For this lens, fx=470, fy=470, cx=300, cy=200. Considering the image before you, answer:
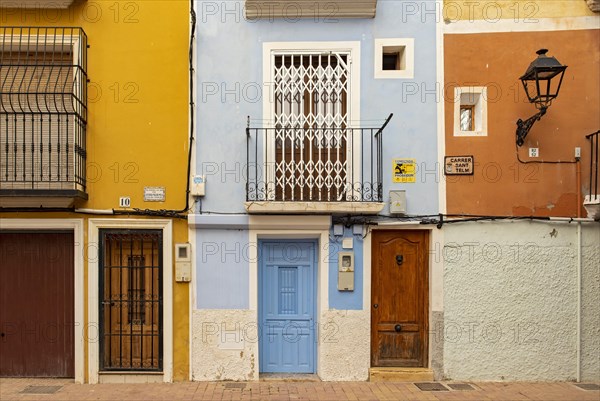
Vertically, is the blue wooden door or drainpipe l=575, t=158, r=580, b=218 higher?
drainpipe l=575, t=158, r=580, b=218

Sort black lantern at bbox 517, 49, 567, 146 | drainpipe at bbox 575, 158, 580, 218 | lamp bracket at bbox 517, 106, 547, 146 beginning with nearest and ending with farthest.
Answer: black lantern at bbox 517, 49, 567, 146
lamp bracket at bbox 517, 106, 547, 146
drainpipe at bbox 575, 158, 580, 218

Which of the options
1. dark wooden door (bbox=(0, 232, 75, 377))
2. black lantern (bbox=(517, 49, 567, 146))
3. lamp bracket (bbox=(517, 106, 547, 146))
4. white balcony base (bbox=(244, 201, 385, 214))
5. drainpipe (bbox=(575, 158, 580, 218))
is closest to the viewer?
black lantern (bbox=(517, 49, 567, 146))

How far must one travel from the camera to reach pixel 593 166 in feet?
21.8

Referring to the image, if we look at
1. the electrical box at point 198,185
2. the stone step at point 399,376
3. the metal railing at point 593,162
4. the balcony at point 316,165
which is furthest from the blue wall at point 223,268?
the metal railing at point 593,162

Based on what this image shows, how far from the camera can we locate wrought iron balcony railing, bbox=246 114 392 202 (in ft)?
21.6

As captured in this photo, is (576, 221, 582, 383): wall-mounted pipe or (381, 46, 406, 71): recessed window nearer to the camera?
(576, 221, 582, 383): wall-mounted pipe

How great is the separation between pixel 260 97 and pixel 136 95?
1.78m

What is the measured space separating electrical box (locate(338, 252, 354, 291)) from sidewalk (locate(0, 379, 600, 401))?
1.35 meters

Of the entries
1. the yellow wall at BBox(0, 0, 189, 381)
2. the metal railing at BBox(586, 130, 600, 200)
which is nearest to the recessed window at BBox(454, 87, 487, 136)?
the metal railing at BBox(586, 130, 600, 200)

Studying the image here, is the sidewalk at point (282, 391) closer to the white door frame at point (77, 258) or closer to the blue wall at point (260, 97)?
the white door frame at point (77, 258)

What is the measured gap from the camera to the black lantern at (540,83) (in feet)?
19.7

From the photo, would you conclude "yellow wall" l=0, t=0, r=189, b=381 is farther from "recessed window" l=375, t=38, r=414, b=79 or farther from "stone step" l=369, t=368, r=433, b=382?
"stone step" l=369, t=368, r=433, b=382

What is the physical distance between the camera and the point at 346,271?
6.64m

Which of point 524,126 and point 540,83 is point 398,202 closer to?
point 524,126
